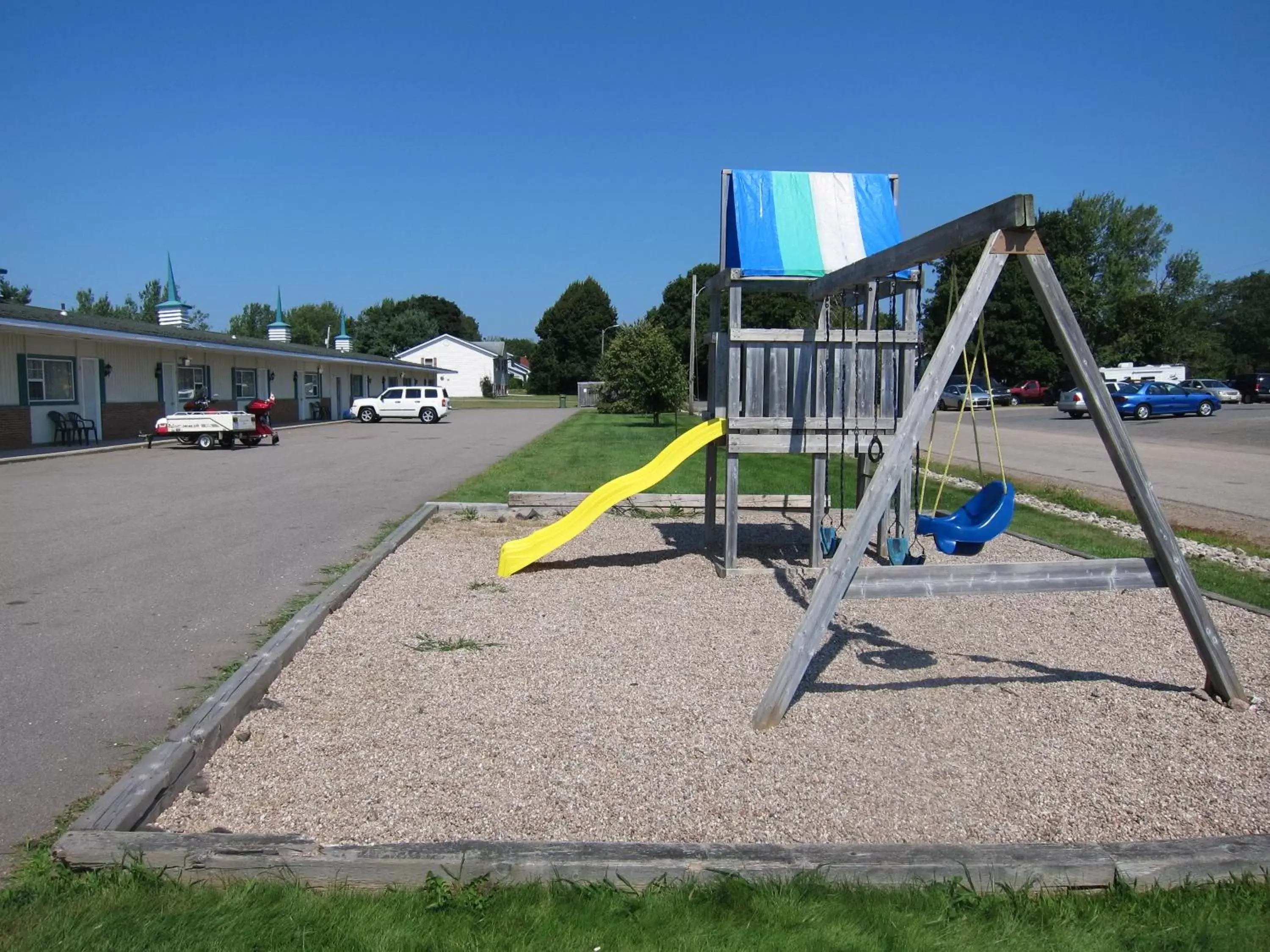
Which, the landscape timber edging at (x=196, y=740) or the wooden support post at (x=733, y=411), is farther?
the wooden support post at (x=733, y=411)

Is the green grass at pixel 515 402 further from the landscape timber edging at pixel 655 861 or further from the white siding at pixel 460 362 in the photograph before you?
the landscape timber edging at pixel 655 861

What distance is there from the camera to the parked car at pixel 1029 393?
60375mm

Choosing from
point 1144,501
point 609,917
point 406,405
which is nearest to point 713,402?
point 1144,501

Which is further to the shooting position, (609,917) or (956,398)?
(956,398)

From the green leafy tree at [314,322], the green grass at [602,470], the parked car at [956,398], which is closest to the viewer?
the green grass at [602,470]

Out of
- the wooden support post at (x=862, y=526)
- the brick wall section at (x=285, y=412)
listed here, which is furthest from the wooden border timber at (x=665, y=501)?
the brick wall section at (x=285, y=412)

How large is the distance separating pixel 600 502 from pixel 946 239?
4.21m

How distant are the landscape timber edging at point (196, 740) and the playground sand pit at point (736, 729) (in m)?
0.09

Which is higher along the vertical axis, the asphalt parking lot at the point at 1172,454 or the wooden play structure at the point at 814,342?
the wooden play structure at the point at 814,342

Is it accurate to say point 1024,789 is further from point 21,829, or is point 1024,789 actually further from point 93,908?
point 21,829

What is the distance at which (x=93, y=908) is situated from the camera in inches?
123

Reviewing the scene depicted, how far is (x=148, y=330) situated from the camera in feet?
94.0

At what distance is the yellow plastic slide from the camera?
28.4ft

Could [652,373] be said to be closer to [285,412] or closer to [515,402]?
[285,412]
